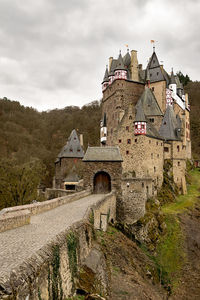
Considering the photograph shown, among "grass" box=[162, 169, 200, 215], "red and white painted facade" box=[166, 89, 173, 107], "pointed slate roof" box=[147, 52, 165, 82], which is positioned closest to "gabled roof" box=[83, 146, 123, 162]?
"grass" box=[162, 169, 200, 215]

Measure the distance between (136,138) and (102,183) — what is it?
7564mm

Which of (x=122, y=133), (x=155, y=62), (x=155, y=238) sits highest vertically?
(x=155, y=62)

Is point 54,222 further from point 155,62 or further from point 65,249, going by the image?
point 155,62

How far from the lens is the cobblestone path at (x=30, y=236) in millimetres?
5395

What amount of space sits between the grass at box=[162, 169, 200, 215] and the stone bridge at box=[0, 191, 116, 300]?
12532 millimetres

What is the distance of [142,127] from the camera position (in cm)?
2575

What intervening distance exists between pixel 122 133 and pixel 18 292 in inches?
939

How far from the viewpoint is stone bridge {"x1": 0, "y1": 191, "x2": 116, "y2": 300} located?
4152 mm

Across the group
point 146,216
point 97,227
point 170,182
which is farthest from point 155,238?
point 170,182

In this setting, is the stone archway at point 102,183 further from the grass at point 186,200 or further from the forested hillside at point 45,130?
the grass at point 186,200

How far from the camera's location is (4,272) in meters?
4.56

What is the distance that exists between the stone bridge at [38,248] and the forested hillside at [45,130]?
13.0 m

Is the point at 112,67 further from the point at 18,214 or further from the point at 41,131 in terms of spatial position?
the point at 18,214

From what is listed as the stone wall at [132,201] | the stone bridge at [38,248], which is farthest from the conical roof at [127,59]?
the stone bridge at [38,248]
